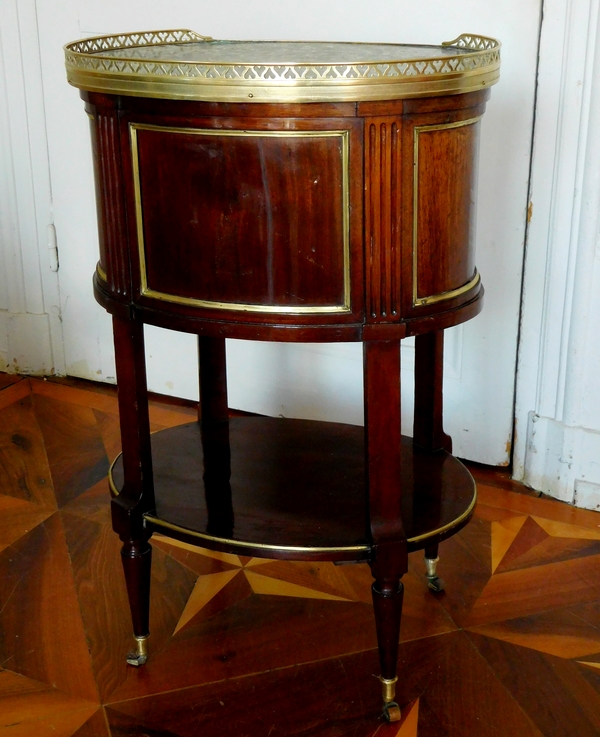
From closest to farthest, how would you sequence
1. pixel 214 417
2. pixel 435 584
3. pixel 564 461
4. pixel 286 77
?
pixel 286 77, pixel 435 584, pixel 214 417, pixel 564 461

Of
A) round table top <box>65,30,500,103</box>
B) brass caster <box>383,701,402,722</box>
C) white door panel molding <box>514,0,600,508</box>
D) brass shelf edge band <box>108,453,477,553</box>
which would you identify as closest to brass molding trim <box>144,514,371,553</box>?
brass shelf edge band <box>108,453,477,553</box>

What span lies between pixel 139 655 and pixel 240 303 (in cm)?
66

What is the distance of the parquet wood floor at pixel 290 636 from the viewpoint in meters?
1.40

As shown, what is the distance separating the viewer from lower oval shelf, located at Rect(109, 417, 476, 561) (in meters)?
1.38

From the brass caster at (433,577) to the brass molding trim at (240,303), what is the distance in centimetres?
69

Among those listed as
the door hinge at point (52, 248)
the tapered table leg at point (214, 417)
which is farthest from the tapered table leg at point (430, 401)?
the door hinge at point (52, 248)

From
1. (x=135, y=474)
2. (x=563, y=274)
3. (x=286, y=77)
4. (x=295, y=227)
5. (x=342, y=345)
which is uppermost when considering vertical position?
(x=286, y=77)

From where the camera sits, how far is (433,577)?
1.71 m

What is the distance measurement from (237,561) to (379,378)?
72cm

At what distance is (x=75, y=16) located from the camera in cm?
230

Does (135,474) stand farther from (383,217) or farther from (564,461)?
(564,461)

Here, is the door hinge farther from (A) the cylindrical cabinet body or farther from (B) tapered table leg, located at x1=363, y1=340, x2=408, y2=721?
(B) tapered table leg, located at x1=363, y1=340, x2=408, y2=721

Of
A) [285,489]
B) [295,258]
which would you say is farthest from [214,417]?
[295,258]

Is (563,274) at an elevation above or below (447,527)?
above
